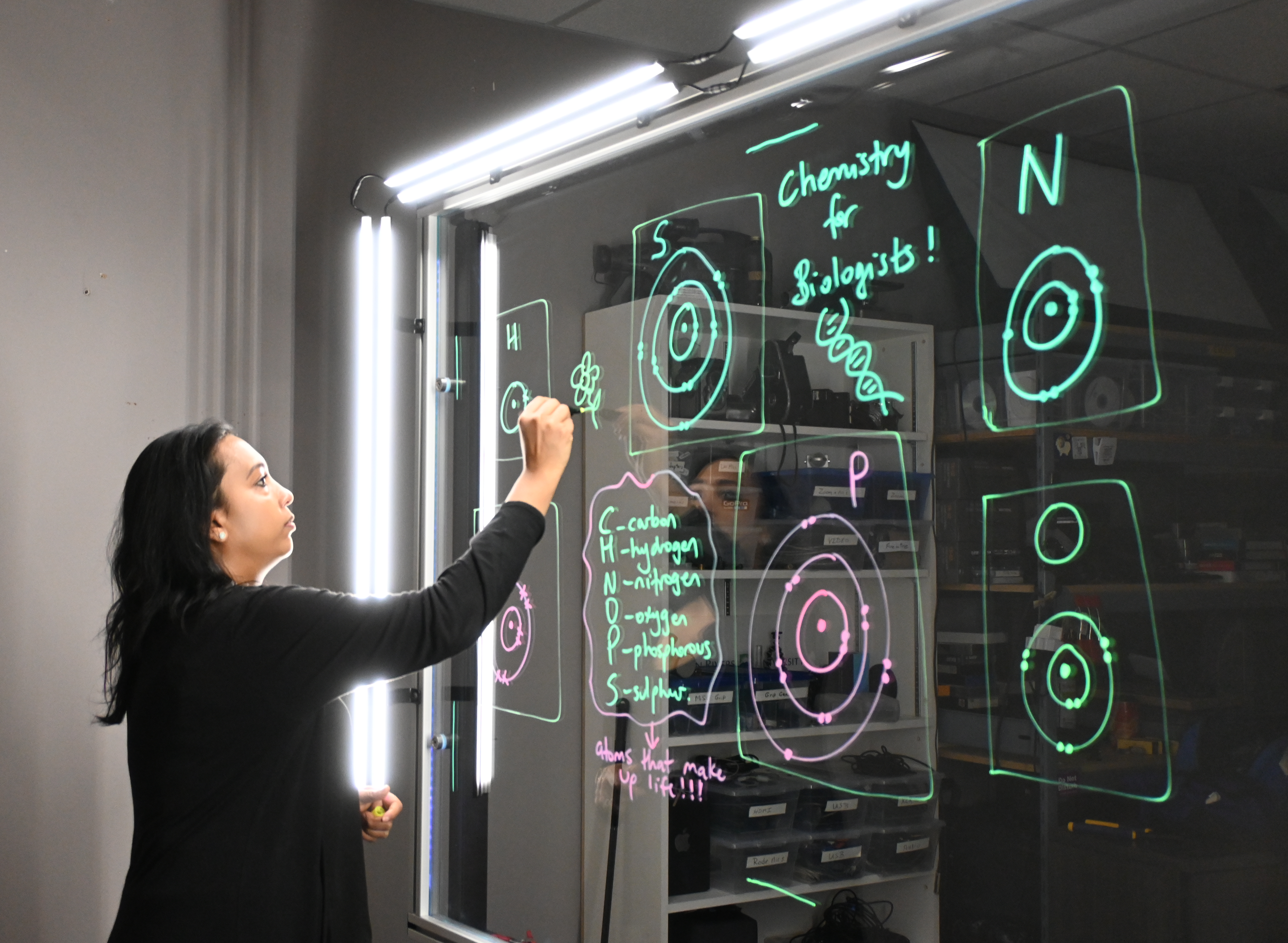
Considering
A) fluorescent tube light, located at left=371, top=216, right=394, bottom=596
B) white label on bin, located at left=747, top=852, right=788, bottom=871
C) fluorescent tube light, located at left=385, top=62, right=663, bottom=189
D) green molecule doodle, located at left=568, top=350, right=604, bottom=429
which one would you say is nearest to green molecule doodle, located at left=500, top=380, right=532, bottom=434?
green molecule doodle, located at left=568, top=350, right=604, bottom=429

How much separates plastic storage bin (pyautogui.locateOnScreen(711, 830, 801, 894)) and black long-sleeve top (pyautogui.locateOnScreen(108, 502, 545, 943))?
1.60 feet

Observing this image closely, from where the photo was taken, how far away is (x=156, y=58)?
7.85 feet

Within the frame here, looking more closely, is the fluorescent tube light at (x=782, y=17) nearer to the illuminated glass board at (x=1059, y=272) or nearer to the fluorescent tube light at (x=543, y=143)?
the fluorescent tube light at (x=543, y=143)

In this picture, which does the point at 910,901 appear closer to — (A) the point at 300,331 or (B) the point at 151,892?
(B) the point at 151,892

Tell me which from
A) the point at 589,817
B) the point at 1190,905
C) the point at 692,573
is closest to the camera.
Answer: the point at 1190,905

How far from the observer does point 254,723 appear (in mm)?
1360

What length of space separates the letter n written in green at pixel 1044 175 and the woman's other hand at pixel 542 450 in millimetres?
614

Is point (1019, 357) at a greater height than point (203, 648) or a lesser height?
greater

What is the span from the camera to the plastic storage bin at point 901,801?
1.34 m

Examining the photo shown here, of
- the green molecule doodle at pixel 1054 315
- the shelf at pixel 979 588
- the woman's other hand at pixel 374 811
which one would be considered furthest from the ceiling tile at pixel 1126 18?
the woman's other hand at pixel 374 811

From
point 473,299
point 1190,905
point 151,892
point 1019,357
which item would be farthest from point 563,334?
point 1190,905

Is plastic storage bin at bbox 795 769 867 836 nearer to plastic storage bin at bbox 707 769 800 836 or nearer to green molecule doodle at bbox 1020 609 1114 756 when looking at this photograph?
plastic storage bin at bbox 707 769 800 836

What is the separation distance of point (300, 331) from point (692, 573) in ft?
3.96

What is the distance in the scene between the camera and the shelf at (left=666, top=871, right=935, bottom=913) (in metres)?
1.37
